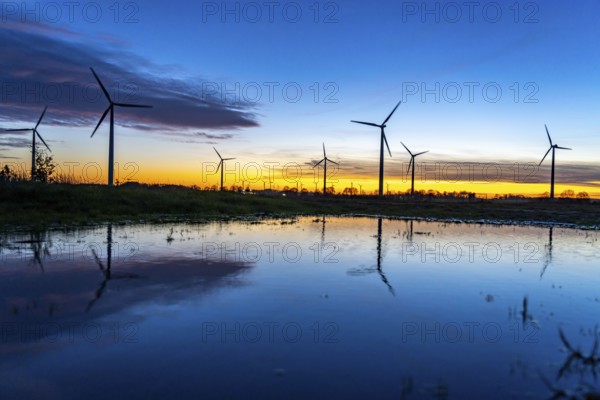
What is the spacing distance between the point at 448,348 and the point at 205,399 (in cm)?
533

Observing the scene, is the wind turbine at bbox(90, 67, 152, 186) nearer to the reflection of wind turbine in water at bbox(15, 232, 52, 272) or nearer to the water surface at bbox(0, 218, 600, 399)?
the reflection of wind turbine in water at bbox(15, 232, 52, 272)

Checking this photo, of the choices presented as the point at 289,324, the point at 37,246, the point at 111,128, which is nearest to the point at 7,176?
the point at 111,128

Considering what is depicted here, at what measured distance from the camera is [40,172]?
339 ft

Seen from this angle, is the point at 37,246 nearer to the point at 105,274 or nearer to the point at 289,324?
the point at 105,274

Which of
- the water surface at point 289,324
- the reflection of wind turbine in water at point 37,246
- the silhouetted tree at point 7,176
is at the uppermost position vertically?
the silhouetted tree at point 7,176

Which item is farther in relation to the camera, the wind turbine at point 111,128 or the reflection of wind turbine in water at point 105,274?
the wind turbine at point 111,128

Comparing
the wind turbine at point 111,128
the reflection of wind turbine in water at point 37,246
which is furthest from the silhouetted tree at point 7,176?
the reflection of wind turbine in water at point 37,246

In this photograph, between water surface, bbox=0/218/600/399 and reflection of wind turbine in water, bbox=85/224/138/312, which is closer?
water surface, bbox=0/218/600/399

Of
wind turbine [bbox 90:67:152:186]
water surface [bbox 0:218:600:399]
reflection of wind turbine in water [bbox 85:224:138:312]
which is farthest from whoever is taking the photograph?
wind turbine [bbox 90:67:152:186]

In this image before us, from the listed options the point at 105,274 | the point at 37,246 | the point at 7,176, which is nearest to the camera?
the point at 105,274

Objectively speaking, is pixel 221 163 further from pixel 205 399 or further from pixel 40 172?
pixel 205 399

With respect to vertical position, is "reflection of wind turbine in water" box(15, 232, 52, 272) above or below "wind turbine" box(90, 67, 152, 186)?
below

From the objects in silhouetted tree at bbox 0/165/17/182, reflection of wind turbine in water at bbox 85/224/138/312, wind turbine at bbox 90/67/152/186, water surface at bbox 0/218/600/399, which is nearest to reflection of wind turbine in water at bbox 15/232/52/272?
water surface at bbox 0/218/600/399

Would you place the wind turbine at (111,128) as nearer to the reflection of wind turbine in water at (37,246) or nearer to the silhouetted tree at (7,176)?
the silhouetted tree at (7,176)
